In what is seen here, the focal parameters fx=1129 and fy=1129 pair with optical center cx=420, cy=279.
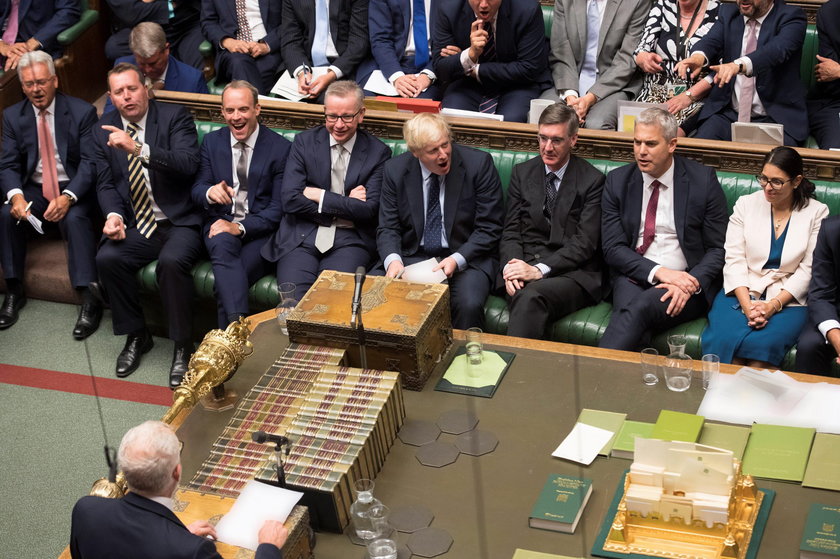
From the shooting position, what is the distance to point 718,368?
3855mm

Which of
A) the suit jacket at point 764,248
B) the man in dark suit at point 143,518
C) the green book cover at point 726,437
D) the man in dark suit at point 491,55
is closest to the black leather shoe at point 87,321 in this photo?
the man in dark suit at point 491,55

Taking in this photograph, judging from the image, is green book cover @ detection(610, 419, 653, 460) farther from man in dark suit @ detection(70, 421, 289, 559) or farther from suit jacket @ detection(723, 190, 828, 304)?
suit jacket @ detection(723, 190, 828, 304)

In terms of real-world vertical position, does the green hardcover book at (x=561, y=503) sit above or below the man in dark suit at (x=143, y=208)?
above

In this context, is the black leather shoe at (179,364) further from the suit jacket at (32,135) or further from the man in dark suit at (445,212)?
the suit jacket at (32,135)

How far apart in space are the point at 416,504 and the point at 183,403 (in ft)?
3.05

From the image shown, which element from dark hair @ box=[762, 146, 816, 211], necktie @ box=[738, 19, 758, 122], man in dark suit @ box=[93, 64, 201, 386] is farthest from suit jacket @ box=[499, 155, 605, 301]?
man in dark suit @ box=[93, 64, 201, 386]

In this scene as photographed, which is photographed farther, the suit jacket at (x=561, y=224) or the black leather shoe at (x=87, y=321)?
the black leather shoe at (x=87, y=321)

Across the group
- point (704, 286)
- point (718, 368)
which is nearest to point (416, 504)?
point (718, 368)

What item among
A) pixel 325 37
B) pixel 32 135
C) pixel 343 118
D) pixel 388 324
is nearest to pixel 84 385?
pixel 32 135

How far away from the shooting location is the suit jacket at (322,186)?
210 inches

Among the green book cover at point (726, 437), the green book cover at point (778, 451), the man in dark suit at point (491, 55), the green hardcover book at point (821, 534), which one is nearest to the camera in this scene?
the green hardcover book at point (821, 534)

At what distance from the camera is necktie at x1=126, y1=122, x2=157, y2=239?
560 cm

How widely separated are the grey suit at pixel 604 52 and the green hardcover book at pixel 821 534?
3.16 m

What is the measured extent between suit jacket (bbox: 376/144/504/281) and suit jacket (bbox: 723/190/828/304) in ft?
3.48
